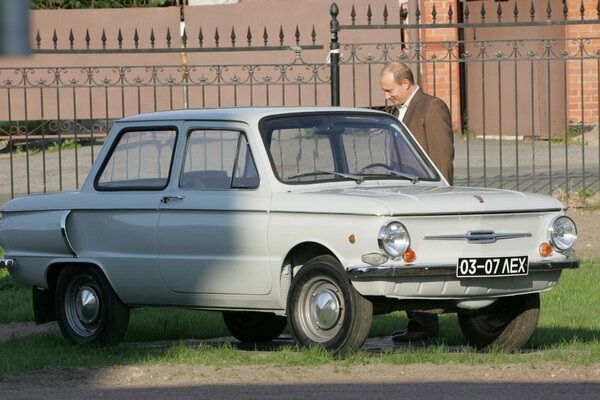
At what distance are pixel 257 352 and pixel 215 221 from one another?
937 millimetres

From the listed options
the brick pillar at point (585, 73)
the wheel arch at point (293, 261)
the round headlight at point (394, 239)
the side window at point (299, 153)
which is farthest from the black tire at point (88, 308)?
the brick pillar at point (585, 73)

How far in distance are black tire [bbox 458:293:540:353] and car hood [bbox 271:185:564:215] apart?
0.66m

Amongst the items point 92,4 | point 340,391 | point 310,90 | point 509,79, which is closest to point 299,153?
point 340,391

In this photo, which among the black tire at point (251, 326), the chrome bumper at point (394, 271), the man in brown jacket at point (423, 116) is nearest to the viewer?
the chrome bumper at point (394, 271)

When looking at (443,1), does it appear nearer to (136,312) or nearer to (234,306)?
(136,312)

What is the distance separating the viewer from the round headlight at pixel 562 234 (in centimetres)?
848

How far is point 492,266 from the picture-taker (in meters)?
8.16

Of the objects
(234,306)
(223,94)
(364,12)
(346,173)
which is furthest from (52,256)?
(364,12)

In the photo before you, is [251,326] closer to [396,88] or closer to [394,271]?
[396,88]

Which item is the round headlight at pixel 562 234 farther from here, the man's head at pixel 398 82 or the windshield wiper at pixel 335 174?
the man's head at pixel 398 82

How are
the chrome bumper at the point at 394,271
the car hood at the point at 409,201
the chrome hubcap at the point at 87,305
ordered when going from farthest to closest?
the chrome hubcap at the point at 87,305 < the car hood at the point at 409,201 < the chrome bumper at the point at 394,271

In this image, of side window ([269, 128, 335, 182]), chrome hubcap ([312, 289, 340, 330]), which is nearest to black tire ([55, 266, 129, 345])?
side window ([269, 128, 335, 182])

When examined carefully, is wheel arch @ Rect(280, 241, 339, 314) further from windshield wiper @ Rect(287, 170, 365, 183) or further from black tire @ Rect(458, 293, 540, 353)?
black tire @ Rect(458, 293, 540, 353)

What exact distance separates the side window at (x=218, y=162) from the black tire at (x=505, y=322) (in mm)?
1604
